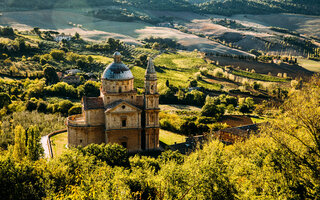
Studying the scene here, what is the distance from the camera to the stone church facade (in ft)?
133

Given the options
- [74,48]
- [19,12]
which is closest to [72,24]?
[19,12]

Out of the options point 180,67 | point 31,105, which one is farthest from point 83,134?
point 180,67

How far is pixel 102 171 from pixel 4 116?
38.7 meters

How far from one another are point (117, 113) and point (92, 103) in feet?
14.0

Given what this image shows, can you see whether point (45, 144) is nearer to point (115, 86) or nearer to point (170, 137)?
point (115, 86)

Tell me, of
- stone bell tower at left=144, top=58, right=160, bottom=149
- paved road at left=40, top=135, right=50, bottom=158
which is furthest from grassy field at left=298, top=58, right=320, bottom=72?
paved road at left=40, top=135, right=50, bottom=158

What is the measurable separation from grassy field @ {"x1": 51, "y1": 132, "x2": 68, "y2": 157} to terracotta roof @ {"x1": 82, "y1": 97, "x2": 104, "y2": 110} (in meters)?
8.12

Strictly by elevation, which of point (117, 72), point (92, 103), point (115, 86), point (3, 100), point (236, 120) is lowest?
point (236, 120)

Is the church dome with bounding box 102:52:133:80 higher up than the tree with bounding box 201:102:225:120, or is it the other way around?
the church dome with bounding box 102:52:133:80

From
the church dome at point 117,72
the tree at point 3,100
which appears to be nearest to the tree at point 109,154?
the church dome at point 117,72

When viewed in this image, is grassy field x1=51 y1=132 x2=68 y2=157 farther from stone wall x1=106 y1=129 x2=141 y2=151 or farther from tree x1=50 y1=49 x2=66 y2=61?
tree x1=50 y1=49 x2=66 y2=61

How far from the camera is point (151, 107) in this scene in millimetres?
42531

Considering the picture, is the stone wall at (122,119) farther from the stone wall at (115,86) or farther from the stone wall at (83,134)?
the stone wall at (115,86)

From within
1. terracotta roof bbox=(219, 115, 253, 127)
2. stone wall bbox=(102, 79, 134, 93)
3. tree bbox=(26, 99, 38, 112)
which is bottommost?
terracotta roof bbox=(219, 115, 253, 127)
